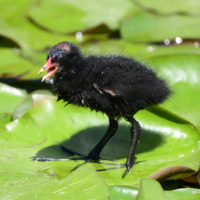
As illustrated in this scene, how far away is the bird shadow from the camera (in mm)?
2100

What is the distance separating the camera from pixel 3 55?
3105 mm

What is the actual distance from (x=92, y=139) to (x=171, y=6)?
187 cm

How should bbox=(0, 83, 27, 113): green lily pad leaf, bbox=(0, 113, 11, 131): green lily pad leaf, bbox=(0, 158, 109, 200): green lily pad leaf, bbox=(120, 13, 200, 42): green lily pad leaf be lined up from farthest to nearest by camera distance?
bbox=(120, 13, 200, 42): green lily pad leaf < bbox=(0, 83, 27, 113): green lily pad leaf < bbox=(0, 113, 11, 131): green lily pad leaf < bbox=(0, 158, 109, 200): green lily pad leaf

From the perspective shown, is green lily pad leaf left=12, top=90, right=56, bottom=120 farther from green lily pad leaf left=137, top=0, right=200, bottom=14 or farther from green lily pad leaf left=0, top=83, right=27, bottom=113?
green lily pad leaf left=137, top=0, right=200, bottom=14

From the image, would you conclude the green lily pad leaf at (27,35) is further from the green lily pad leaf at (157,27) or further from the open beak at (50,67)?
the open beak at (50,67)

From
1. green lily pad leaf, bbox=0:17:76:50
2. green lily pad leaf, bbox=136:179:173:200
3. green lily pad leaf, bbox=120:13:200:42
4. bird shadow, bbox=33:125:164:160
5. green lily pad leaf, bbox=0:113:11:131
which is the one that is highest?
green lily pad leaf, bbox=120:13:200:42

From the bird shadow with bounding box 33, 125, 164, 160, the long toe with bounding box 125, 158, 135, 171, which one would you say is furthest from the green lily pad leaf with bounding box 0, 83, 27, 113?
the long toe with bounding box 125, 158, 135, 171

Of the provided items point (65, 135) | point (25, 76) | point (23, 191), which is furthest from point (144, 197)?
point (25, 76)

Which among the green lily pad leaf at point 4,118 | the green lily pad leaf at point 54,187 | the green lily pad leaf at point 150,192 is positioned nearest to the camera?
the green lily pad leaf at point 150,192

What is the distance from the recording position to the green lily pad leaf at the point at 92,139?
198 cm

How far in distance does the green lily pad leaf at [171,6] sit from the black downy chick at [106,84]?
1.62 meters

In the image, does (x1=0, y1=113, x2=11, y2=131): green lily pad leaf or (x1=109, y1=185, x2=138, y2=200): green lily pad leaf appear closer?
(x1=109, y1=185, x2=138, y2=200): green lily pad leaf

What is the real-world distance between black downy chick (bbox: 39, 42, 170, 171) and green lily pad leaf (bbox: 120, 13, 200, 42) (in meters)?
1.23

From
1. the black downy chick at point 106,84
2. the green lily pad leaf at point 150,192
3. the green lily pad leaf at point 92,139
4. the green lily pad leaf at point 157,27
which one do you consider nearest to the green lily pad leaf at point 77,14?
the green lily pad leaf at point 157,27
